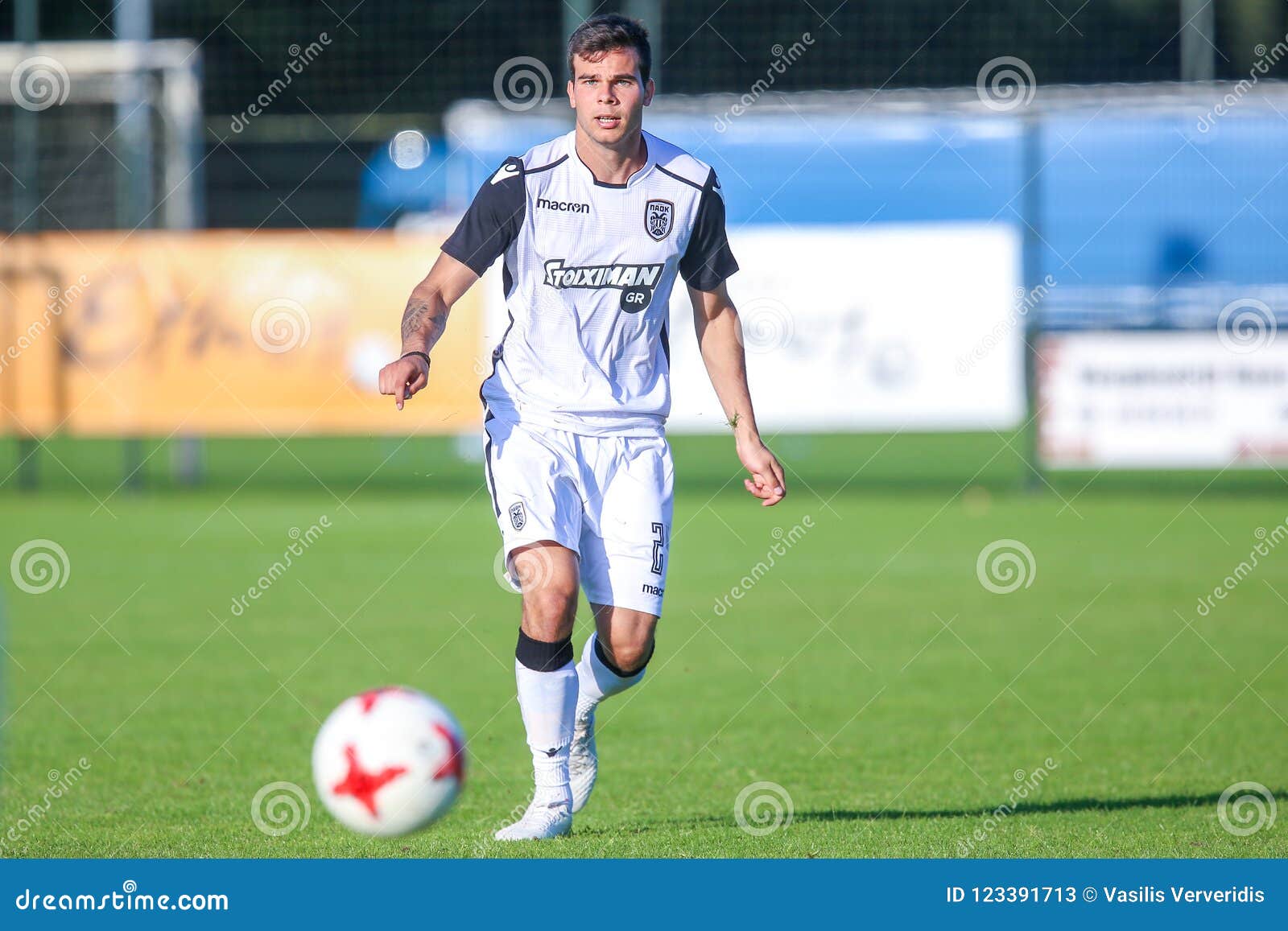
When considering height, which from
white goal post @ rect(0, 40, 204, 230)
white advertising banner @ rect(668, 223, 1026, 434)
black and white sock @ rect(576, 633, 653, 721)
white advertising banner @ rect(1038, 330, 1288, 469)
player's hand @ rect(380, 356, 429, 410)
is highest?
white goal post @ rect(0, 40, 204, 230)

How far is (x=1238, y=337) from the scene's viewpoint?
17.1m

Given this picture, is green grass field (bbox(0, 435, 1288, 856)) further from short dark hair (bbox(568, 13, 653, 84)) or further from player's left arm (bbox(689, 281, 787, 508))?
short dark hair (bbox(568, 13, 653, 84))

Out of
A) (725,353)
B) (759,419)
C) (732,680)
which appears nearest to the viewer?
(725,353)

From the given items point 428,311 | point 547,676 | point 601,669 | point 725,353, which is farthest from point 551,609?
point 725,353

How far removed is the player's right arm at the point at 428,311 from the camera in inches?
191

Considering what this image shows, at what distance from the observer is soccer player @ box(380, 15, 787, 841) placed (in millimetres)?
5117

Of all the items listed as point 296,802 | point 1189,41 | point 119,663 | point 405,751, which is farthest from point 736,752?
point 1189,41

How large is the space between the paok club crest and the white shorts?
70 centimetres

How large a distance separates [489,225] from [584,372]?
0.58 meters

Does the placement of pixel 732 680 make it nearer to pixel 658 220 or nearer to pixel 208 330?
pixel 658 220

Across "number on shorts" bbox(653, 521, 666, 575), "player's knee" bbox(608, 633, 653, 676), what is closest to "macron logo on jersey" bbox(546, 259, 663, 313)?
"number on shorts" bbox(653, 521, 666, 575)

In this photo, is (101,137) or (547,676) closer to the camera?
(547,676)

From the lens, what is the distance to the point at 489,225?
5.19m

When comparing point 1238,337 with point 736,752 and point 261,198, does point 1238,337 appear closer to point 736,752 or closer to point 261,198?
point 736,752
